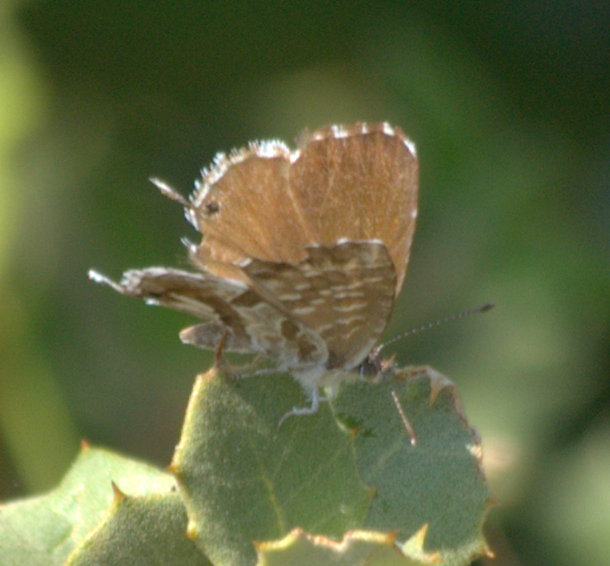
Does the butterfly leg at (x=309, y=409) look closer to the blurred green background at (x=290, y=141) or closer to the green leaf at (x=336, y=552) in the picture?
the green leaf at (x=336, y=552)

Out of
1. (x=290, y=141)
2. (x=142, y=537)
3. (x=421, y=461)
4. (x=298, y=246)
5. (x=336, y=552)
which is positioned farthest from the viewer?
(x=290, y=141)

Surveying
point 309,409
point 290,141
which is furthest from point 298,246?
point 290,141

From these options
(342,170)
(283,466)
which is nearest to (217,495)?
(283,466)

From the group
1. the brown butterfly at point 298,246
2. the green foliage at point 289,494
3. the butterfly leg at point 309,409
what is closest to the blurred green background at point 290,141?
the brown butterfly at point 298,246

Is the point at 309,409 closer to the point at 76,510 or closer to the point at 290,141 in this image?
the point at 76,510

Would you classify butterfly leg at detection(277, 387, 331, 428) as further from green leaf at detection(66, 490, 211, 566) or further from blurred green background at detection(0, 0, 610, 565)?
blurred green background at detection(0, 0, 610, 565)

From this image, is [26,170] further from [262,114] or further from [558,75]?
[558,75]
